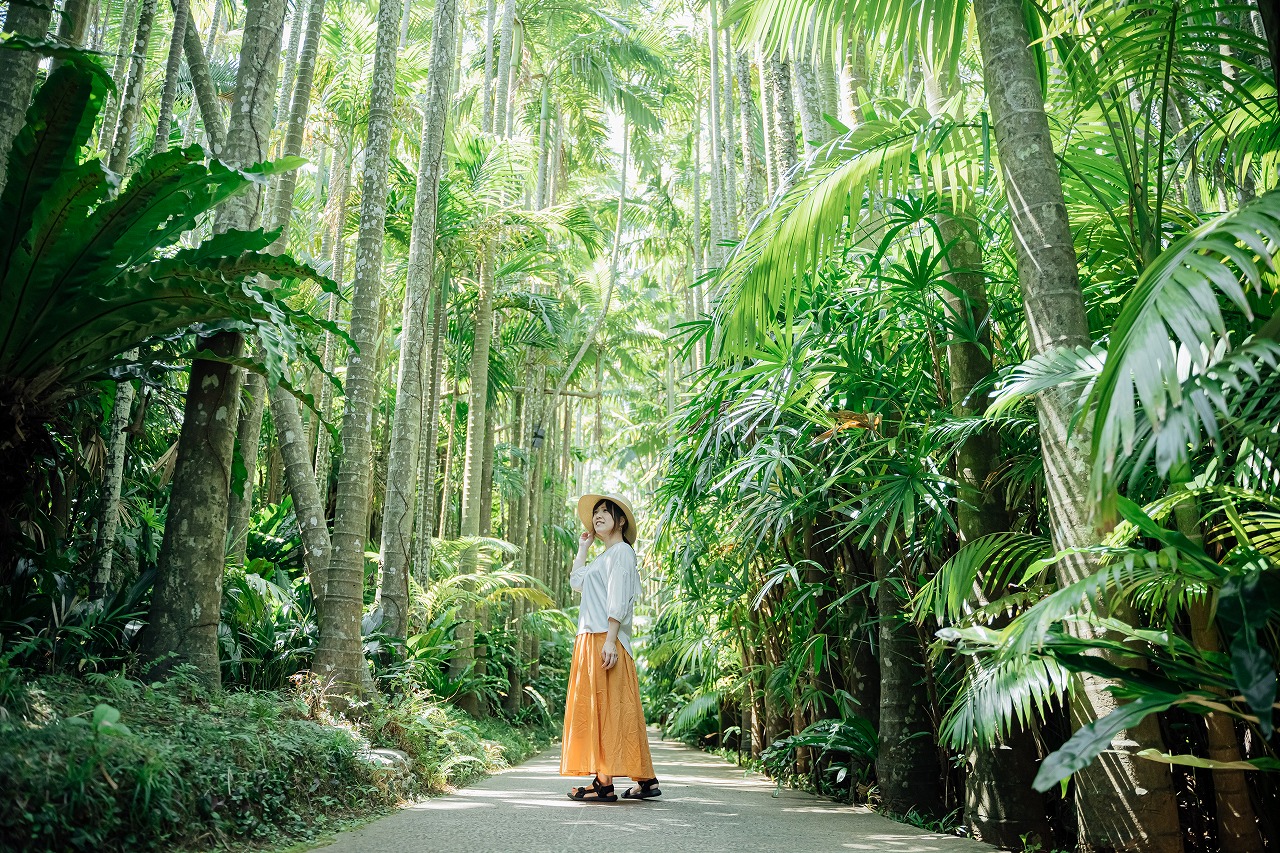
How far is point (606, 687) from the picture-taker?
5629mm

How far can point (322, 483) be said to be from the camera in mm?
11852

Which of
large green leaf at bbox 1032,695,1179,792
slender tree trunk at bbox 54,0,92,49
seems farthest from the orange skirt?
slender tree trunk at bbox 54,0,92,49

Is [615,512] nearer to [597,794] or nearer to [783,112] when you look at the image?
[597,794]

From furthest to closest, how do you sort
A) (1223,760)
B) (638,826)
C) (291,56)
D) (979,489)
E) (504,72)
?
(504,72), (291,56), (638,826), (979,489), (1223,760)

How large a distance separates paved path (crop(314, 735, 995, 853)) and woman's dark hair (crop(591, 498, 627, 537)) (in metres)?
1.74

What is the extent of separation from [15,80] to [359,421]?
2.86m

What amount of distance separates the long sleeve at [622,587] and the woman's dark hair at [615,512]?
0.33 m

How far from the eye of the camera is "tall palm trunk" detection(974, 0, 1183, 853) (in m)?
2.99

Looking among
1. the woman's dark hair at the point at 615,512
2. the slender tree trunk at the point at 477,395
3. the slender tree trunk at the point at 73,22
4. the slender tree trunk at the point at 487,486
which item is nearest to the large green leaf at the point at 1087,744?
the woman's dark hair at the point at 615,512

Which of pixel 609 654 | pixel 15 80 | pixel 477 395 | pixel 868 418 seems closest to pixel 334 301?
pixel 477 395

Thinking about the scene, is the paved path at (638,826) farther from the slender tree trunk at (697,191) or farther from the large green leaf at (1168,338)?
the slender tree trunk at (697,191)

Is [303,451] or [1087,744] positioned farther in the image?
[303,451]

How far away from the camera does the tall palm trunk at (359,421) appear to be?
5.87 meters

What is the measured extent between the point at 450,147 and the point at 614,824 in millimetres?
10073
